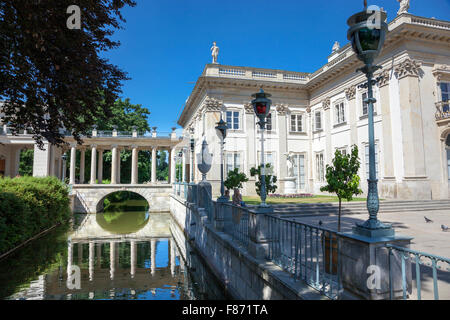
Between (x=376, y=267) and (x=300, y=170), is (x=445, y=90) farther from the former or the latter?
(x=376, y=267)

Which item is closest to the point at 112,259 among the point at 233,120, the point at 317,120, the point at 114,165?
the point at 233,120

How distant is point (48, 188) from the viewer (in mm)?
17047

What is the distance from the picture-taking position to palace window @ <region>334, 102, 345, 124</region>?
2186 cm

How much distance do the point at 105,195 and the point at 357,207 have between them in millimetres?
23469

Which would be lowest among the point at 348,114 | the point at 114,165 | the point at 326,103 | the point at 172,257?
the point at 172,257

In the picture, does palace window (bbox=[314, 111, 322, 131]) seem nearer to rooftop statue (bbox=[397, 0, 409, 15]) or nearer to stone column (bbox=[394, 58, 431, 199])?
stone column (bbox=[394, 58, 431, 199])

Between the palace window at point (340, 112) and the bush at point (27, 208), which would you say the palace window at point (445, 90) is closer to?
the palace window at point (340, 112)

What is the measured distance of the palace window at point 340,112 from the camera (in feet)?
71.7

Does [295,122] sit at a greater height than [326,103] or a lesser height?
lesser

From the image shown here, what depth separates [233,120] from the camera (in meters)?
24.2

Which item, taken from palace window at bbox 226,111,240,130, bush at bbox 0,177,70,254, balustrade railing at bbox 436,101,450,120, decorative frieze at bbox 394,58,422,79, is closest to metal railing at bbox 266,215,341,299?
bush at bbox 0,177,70,254

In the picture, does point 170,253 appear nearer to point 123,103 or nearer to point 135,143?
point 135,143

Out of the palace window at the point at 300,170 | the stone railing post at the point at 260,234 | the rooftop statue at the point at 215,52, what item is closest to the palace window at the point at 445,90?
the palace window at the point at 300,170

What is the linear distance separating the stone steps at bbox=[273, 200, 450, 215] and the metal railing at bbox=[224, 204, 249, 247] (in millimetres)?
6214
